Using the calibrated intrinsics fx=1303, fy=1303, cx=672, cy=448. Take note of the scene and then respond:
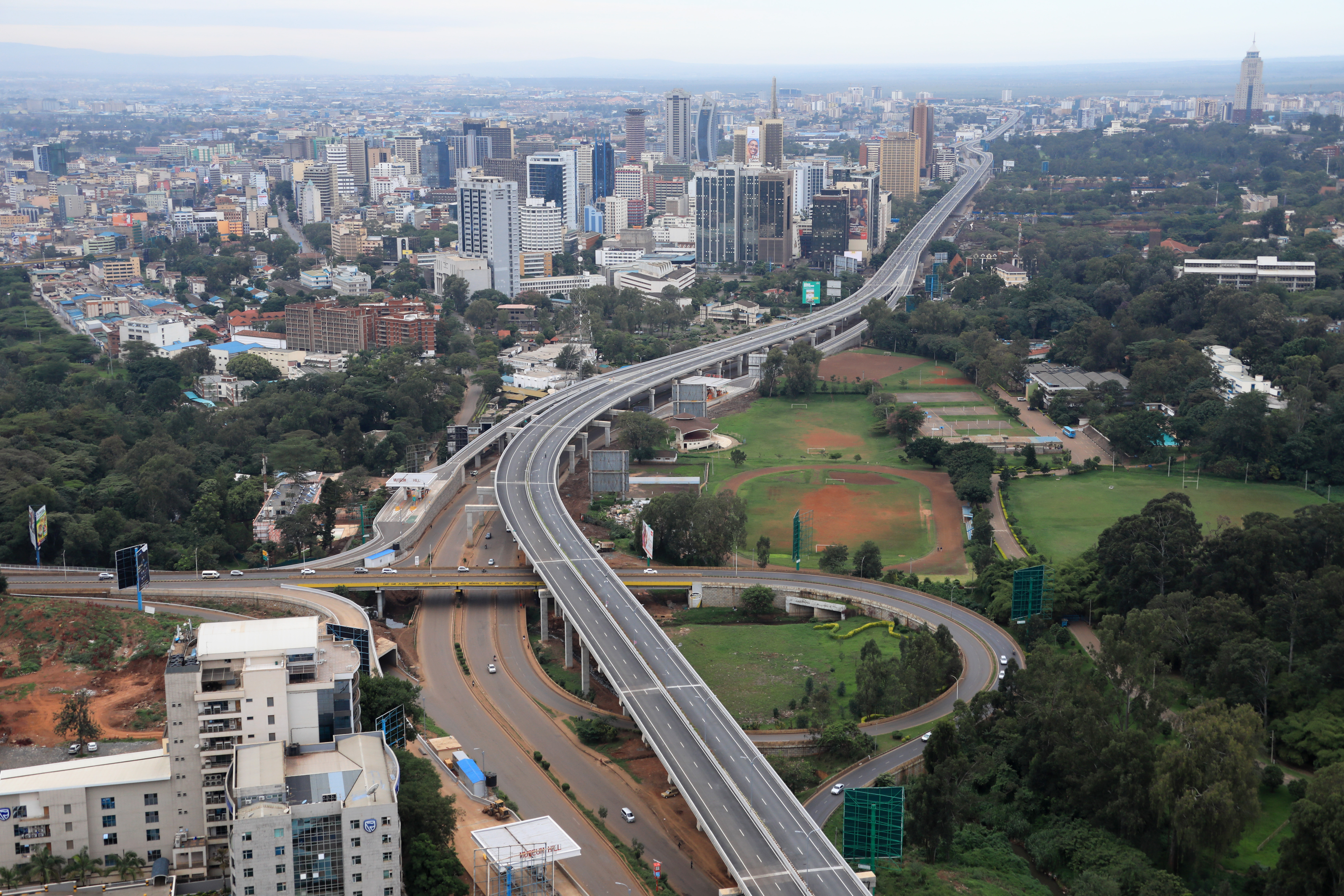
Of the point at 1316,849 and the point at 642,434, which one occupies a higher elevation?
the point at 642,434

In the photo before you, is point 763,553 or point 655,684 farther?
point 763,553

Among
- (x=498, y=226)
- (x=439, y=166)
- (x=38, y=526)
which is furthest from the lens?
(x=439, y=166)

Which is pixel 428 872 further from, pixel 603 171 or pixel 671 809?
pixel 603 171

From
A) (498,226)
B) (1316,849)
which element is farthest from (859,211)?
(1316,849)

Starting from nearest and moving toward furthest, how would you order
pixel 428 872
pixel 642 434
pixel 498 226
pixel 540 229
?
1. pixel 428 872
2. pixel 642 434
3. pixel 498 226
4. pixel 540 229

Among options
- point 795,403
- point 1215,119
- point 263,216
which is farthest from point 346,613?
point 1215,119

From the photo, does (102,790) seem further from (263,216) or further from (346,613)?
(263,216)

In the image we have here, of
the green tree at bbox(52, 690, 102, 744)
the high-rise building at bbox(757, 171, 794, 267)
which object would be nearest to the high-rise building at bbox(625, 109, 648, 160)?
the high-rise building at bbox(757, 171, 794, 267)

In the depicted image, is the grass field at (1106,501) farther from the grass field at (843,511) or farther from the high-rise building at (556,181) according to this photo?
the high-rise building at (556,181)
